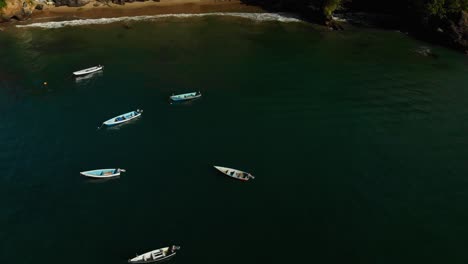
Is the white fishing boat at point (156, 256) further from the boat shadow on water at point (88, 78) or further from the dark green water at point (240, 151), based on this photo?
the boat shadow on water at point (88, 78)

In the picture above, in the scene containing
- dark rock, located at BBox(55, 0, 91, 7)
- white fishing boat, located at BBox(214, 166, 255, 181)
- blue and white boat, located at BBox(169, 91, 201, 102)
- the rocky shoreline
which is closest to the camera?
white fishing boat, located at BBox(214, 166, 255, 181)

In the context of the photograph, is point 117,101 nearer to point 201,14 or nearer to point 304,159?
point 304,159

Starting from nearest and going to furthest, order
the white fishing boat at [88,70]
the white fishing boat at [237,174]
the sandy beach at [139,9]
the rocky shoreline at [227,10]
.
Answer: the white fishing boat at [237,174] → the white fishing boat at [88,70] → the rocky shoreline at [227,10] → the sandy beach at [139,9]

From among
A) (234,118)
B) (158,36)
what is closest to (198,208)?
(234,118)

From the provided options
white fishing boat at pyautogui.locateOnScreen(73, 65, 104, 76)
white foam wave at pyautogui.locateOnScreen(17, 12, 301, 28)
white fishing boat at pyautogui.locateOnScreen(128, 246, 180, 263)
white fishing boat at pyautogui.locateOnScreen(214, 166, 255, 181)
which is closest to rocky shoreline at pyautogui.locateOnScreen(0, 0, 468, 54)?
white foam wave at pyautogui.locateOnScreen(17, 12, 301, 28)

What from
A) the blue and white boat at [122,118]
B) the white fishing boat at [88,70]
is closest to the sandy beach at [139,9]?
the white fishing boat at [88,70]

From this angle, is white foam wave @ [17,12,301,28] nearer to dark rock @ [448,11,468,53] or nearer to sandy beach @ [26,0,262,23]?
sandy beach @ [26,0,262,23]
